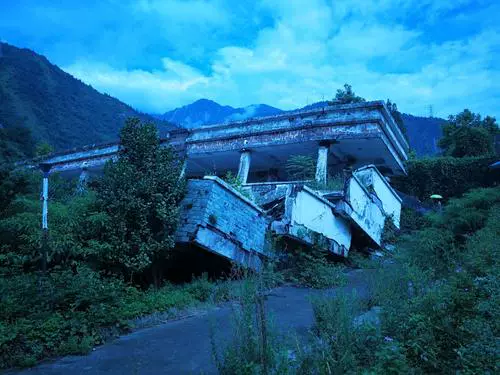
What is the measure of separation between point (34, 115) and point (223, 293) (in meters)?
49.5

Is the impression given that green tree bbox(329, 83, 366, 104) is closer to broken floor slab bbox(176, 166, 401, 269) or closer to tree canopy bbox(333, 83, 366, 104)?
tree canopy bbox(333, 83, 366, 104)

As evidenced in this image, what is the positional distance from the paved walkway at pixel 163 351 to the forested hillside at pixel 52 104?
35.4m

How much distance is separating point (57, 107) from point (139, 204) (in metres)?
53.3

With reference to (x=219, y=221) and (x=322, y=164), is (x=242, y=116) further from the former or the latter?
(x=219, y=221)

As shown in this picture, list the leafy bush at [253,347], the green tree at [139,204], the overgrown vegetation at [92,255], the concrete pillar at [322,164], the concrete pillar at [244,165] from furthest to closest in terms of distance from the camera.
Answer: the concrete pillar at [244,165] → the concrete pillar at [322,164] → the green tree at [139,204] → the overgrown vegetation at [92,255] → the leafy bush at [253,347]

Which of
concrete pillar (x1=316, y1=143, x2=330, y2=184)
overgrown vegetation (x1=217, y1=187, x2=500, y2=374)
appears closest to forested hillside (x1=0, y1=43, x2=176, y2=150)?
concrete pillar (x1=316, y1=143, x2=330, y2=184)

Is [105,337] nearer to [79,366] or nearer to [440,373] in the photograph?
[79,366]

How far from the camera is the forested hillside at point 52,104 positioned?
4547 cm

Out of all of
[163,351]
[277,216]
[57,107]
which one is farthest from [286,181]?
[57,107]

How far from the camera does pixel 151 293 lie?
6.82 meters

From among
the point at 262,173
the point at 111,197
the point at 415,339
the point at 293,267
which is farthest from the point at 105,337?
the point at 262,173

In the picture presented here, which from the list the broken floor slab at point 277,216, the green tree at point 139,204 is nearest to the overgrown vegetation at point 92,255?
the green tree at point 139,204

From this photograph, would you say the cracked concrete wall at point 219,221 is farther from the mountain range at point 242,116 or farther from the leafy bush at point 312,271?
the mountain range at point 242,116

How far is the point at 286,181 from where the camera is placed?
15164mm
